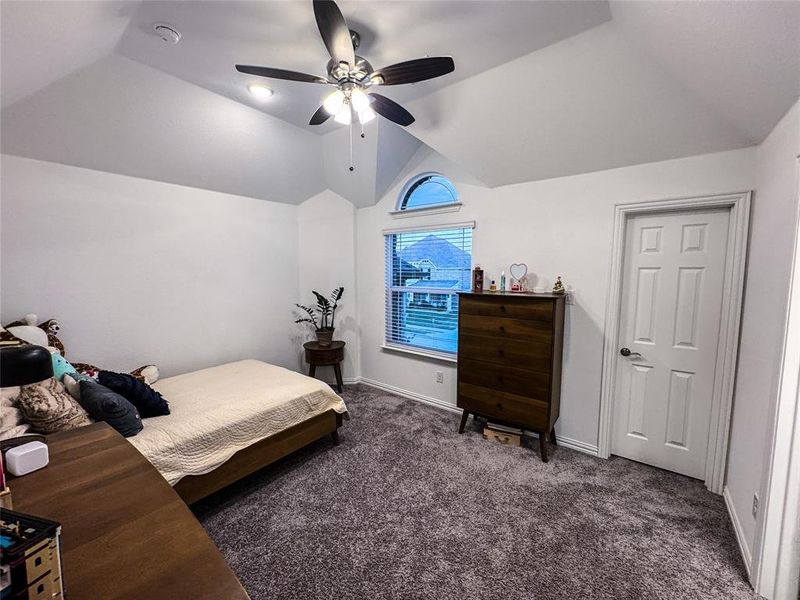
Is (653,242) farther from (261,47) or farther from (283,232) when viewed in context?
(283,232)

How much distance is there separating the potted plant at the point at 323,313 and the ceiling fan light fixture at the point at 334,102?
94.5 inches

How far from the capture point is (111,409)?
1.76 m

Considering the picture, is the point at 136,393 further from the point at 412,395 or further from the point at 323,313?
the point at 412,395

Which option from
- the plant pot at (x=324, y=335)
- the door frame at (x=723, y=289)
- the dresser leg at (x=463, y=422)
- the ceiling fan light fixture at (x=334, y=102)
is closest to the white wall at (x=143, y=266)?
the plant pot at (x=324, y=335)

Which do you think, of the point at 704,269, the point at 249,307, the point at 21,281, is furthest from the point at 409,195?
the point at 21,281

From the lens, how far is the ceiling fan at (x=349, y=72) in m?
1.41

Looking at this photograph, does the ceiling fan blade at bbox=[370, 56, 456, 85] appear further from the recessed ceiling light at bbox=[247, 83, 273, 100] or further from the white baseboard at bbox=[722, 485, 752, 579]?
the white baseboard at bbox=[722, 485, 752, 579]

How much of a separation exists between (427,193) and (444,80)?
1413 mm

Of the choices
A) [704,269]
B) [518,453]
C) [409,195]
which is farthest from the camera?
[409,195]

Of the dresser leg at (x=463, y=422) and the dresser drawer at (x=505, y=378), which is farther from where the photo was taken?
the dresser leg at (x=463, y=422)

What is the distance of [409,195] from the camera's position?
3732 mm

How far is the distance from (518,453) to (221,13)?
3529 millimetres

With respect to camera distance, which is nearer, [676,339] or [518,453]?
[676,339]

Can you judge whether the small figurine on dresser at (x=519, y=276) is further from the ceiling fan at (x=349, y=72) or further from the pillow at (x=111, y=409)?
the pillow at (x=111, y=409)
